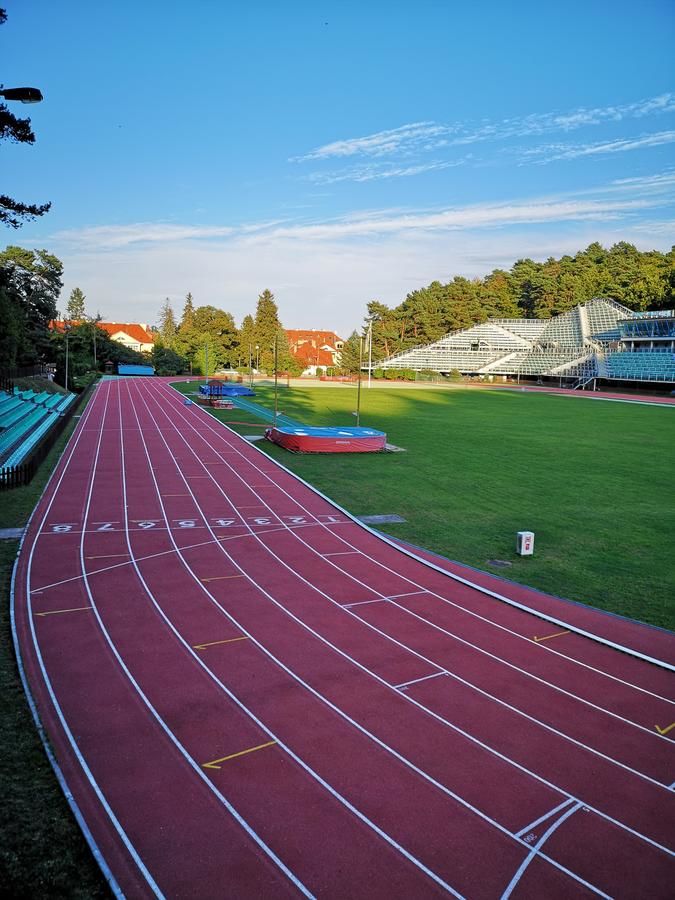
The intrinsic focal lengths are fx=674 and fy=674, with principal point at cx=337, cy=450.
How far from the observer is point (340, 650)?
1130 centimetres

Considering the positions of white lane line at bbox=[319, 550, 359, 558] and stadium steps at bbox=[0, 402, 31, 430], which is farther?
stadium steps at bbox=[0, 402, 31, 430]

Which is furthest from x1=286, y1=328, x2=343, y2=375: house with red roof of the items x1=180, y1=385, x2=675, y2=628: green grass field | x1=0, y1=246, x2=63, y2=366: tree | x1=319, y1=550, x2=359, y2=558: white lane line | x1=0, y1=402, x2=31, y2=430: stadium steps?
x1=319, y1=550, x2=359, y2=558: white lane line

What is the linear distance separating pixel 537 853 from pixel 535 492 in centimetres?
1801

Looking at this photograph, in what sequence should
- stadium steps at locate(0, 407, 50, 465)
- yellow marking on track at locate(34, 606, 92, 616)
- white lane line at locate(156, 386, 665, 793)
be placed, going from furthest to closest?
stadium steps at locate(0, 407, 50, 465) → yellow marking on track at locate(34, 606, 92, 616) → white lane line at locate(156, 386, 665, 793)

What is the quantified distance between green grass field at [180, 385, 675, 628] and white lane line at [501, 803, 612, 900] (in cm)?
627

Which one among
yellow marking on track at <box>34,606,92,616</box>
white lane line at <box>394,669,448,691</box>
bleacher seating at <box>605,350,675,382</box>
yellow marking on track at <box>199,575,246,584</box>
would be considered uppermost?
bleacher seating at <box>605,350,675,382</box>

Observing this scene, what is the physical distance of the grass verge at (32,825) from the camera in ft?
20.7

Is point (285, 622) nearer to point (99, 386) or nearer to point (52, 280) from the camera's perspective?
point (99, 386)

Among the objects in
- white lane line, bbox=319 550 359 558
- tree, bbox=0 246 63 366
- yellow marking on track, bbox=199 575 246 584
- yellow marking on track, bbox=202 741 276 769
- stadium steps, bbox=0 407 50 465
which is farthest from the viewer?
tree, bbox=0 246 63 366

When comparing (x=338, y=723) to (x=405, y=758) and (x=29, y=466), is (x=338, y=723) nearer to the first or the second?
(x=405, y=758)

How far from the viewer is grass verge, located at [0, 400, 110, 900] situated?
6.31 metres

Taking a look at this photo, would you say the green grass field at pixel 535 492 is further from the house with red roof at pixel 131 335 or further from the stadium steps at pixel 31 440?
the house with red roof at pixel 131 335

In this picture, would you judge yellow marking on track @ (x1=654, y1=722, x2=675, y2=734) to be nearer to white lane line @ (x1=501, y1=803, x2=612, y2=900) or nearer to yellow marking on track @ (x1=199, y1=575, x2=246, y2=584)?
white lane line @ (x1=501, y1=803, x2=612, y2=900)

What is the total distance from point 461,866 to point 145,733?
4.35 metres
